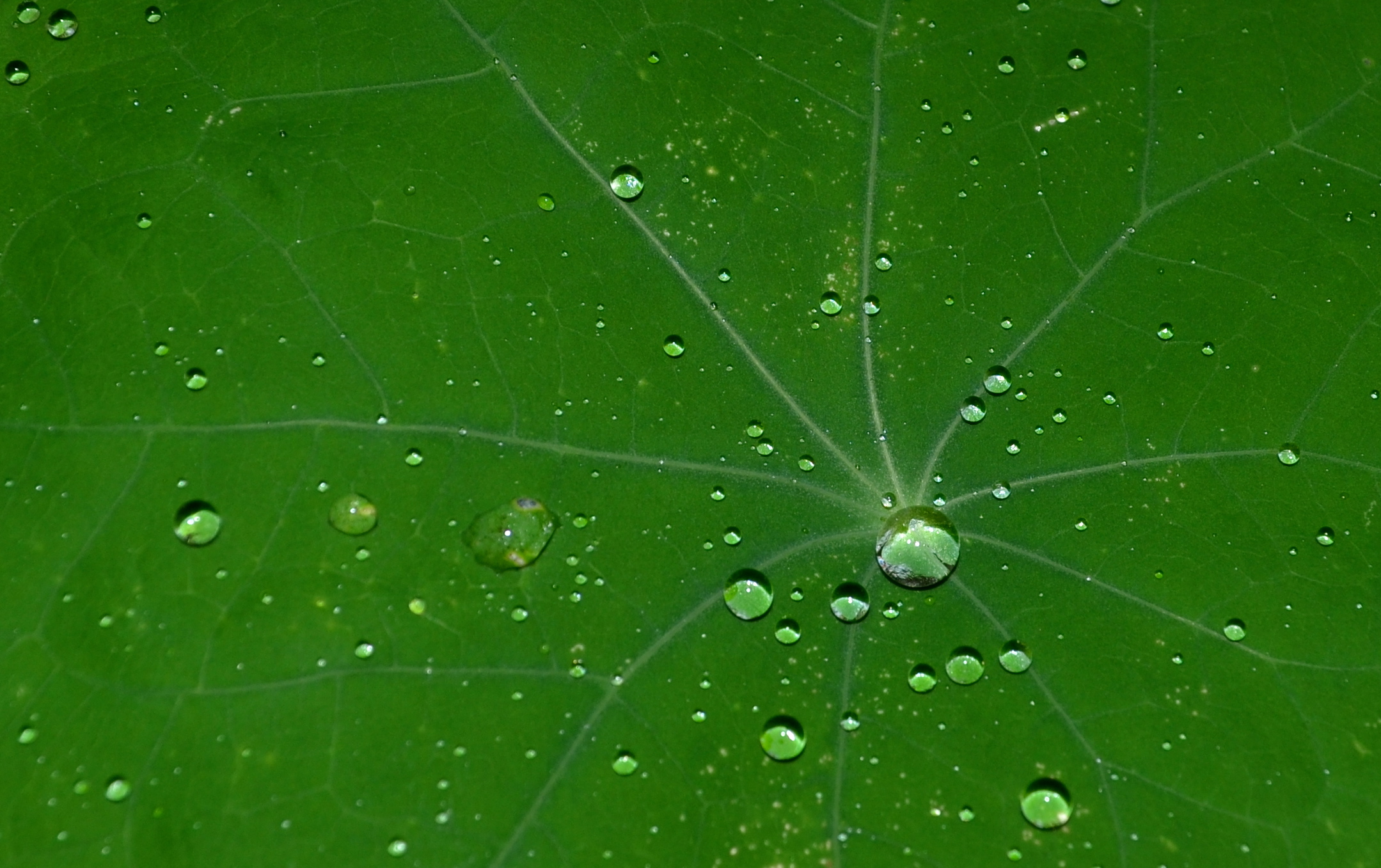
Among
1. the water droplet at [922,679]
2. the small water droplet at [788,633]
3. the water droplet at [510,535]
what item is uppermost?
the water droplet at [510,535]

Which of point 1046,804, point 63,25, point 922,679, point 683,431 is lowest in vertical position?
point 1046,804

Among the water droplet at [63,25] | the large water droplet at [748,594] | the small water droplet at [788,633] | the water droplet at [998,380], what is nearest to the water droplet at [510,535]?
the large water droplet at [748,594]

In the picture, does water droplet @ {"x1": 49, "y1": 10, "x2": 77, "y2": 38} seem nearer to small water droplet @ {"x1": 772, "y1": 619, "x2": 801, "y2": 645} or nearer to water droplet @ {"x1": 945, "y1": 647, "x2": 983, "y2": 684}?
small water droplet @ {"x1": 772, "y1": 619, "x2": 801, "y2": 645}

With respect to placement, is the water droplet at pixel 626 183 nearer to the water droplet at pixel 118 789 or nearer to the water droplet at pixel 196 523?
the water droplet at pixel 196 523

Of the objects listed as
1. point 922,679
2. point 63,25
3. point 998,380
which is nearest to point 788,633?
point 922,679

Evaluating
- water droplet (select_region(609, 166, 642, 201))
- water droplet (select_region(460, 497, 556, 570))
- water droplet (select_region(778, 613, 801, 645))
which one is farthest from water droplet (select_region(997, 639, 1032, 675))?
water droplet (select_region(609, 166, 642, 201))

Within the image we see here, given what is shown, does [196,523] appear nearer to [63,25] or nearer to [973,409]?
[63,25]

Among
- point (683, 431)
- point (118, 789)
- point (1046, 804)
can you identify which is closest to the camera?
point (118, 789)

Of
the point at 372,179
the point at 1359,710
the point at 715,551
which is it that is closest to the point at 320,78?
the point at 372,179
